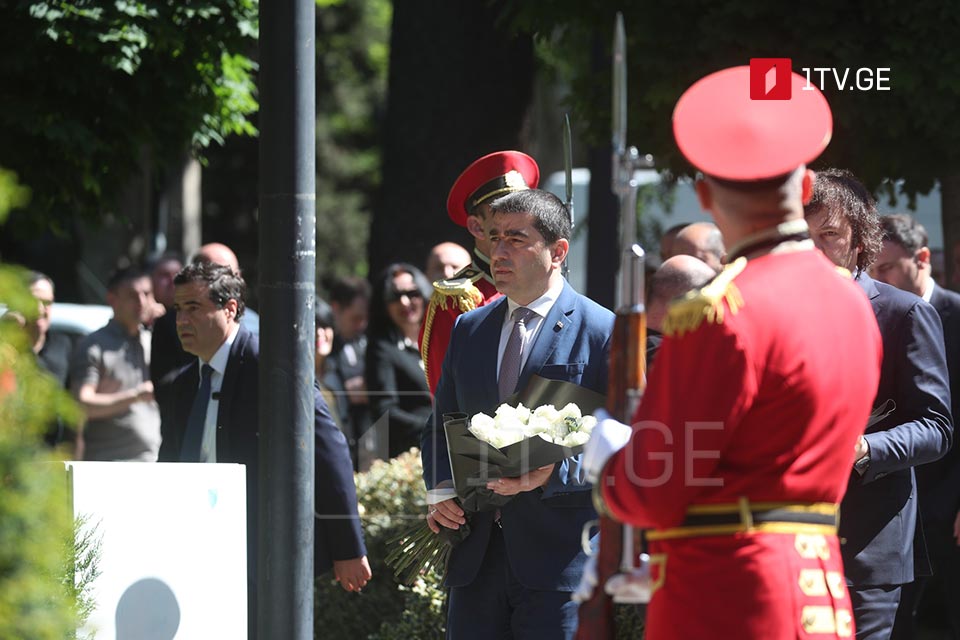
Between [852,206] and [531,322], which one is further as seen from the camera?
[531,322]

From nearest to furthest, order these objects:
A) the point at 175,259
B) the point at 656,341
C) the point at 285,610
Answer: the point at 285,610, the point at 656,341, the point at 175,259

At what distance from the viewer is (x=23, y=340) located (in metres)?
2.66

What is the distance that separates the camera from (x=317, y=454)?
5996 mm

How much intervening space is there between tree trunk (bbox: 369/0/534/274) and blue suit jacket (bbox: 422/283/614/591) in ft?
18.8

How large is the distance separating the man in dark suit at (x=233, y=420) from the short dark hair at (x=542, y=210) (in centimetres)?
117

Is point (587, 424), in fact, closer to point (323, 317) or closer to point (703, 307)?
point (703, 307)

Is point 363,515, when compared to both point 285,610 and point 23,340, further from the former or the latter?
point 23,340

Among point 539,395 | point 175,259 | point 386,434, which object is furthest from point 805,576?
point 175,259

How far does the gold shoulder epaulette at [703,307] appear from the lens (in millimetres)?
3457

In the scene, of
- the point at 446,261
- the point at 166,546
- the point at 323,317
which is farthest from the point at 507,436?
the point at 323,317

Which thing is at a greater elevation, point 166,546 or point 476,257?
point 476,257

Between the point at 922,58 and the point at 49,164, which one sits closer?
the point at 922,58

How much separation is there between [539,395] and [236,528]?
1158mm

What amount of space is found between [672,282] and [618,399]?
93.8 inches
